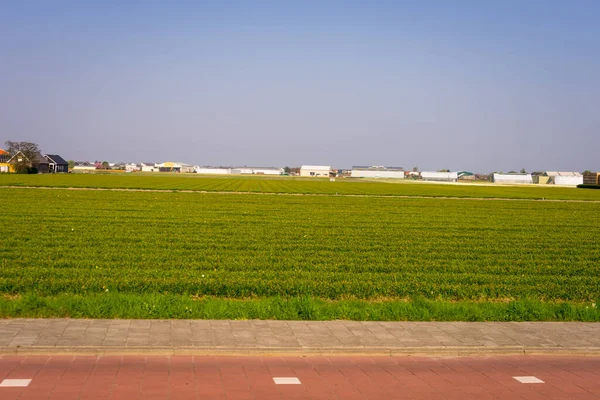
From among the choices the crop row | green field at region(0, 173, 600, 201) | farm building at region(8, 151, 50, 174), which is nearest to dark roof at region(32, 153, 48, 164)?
farm building at region(8, 151, 50, 174)

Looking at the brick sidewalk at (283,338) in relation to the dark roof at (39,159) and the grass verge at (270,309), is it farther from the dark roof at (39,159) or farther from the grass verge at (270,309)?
the dark roof at (39,159)

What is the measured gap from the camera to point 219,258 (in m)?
18.8

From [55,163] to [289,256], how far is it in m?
171

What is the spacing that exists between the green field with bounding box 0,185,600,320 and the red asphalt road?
242cm

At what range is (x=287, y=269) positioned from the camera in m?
17.4

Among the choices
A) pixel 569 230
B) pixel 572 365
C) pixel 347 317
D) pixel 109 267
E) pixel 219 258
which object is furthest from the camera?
pixel 569 230

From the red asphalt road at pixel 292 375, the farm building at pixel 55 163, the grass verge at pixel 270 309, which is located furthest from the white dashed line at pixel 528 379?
the farm building at pixel 55 163

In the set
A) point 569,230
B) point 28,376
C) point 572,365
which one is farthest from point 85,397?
point 569,230

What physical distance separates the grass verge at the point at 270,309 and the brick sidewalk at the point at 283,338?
15.1 inches

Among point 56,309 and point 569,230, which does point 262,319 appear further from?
point 569,230

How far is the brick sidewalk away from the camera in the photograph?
30.7ft

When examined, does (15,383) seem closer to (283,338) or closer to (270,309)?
(283,338)

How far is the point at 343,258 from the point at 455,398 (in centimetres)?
1198

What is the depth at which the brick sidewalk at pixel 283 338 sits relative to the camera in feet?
30.7
